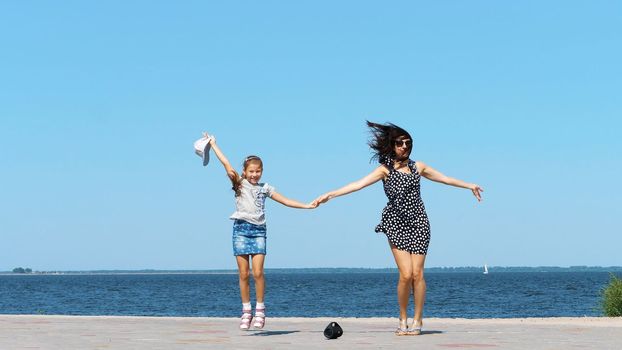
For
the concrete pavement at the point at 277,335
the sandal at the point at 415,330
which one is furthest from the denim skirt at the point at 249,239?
the sandal at the point at 415,330

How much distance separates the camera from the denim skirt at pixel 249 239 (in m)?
11.1

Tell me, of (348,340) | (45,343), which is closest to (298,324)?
(348,340)

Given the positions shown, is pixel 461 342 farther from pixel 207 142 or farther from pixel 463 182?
pixel 207 142

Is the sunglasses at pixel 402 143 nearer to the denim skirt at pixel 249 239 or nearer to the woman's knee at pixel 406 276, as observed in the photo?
the woman's knee at pixel 406 276

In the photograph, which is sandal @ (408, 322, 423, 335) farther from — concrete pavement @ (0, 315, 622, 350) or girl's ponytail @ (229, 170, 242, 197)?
girl's ponytail @ (229, 170, 242, 197)

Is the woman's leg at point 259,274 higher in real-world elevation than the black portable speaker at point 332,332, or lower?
higher

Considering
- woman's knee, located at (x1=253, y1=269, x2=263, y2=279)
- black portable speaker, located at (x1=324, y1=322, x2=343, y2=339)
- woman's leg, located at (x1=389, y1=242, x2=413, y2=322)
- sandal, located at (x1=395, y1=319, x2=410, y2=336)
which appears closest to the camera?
black portable speaker, located at (x1=324, y1=322, x2=343, y2=339)

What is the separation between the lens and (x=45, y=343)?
30.7 ft

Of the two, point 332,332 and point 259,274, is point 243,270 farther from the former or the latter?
point 332,332

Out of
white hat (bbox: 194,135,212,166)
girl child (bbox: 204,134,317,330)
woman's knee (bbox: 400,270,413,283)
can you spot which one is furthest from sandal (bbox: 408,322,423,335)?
white hat (bbox: 194,135,212,166)

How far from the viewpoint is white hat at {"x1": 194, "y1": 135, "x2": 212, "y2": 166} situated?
11250mm

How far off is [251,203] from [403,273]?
A: 67.3 inches

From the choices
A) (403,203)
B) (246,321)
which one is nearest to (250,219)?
(246,321)

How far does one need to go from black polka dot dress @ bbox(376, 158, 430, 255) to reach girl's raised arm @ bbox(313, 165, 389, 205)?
2.7 inches
